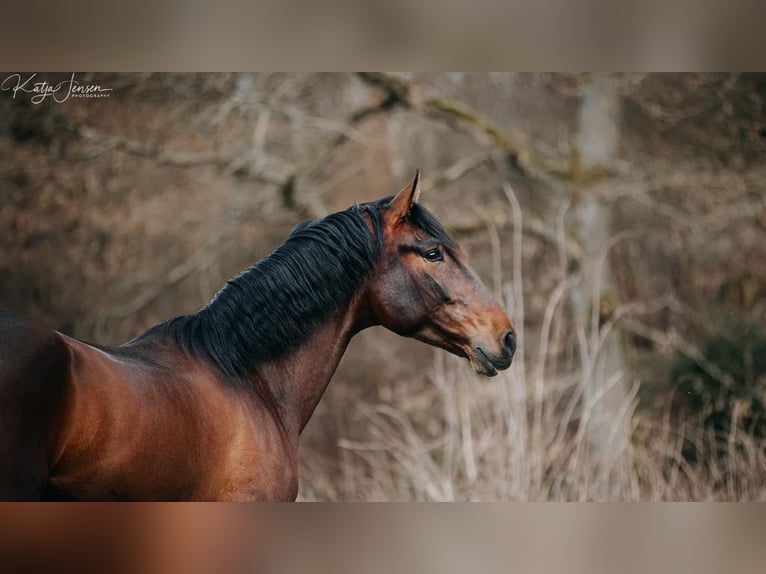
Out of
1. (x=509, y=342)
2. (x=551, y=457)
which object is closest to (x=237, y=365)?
(x=509, y=342)

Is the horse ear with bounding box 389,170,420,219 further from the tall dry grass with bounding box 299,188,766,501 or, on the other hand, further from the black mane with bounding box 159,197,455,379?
the tall dry grass with bounding box 299,188,766,501

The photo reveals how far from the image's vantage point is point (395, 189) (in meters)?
10.6

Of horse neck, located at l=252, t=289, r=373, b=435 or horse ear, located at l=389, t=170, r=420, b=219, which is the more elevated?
horse ear, located at l=389, t=170, r=420, b=219

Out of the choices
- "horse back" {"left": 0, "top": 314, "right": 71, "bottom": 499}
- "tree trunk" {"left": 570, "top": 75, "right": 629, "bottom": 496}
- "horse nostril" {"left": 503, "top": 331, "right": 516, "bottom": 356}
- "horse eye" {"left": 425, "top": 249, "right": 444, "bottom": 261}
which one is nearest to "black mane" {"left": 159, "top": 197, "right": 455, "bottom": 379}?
"horse eye" {"left": 425, "top": 249, "right": 444, "bottom": 261}

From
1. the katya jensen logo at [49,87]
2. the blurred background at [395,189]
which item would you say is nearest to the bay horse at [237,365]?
the blurred background at [395,189]

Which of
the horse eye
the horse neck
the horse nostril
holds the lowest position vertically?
the horse neck

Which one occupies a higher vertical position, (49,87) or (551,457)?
(49,87)

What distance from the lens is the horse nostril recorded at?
3.77 meters

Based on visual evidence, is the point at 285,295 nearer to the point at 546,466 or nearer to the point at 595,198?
the point at 546,466

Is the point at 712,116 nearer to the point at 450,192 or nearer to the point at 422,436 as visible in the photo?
the point at 450,192

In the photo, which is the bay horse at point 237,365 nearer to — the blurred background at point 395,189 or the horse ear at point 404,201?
the horse ear at point 404,201

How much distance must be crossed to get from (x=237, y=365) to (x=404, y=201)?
89 centimetres

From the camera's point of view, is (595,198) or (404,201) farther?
(595,198)
